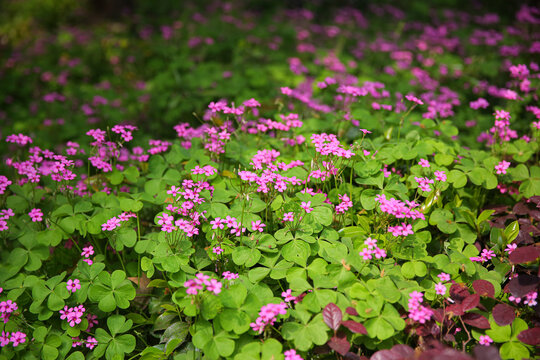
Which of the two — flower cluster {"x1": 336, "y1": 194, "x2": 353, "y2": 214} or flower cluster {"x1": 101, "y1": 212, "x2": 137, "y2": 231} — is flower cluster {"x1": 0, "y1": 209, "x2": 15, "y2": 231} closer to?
flower cluster {"x1": 101, "y1": 212, "x2": 137, "y2": 231}

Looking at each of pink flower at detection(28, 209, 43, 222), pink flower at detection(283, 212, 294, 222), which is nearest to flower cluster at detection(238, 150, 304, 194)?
pink flower at detection(283, 212, 294, 222)

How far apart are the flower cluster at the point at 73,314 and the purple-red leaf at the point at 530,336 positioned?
2221 mm

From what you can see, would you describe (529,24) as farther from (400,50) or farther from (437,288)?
(437,288)

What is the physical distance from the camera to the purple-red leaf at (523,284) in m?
1.90

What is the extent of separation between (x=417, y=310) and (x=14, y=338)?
6.68 feet

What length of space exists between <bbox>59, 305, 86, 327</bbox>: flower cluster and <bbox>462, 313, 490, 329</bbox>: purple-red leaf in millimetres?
2011

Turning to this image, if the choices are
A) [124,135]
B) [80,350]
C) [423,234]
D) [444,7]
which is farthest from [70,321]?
[444,7]

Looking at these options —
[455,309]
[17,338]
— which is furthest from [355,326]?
[17,338]

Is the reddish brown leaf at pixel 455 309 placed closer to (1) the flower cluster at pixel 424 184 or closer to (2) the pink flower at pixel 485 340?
(2) the pink flower at pixel 485 340

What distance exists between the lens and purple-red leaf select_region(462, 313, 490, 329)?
1.85 m

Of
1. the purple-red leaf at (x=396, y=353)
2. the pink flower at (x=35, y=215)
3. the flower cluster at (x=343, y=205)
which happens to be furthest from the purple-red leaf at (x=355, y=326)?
the pink flower at (x=35, y=215)

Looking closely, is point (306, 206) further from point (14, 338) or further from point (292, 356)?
point (14, 338)

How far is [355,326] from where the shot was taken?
1761 millimetres

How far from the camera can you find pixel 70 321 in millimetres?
2045
